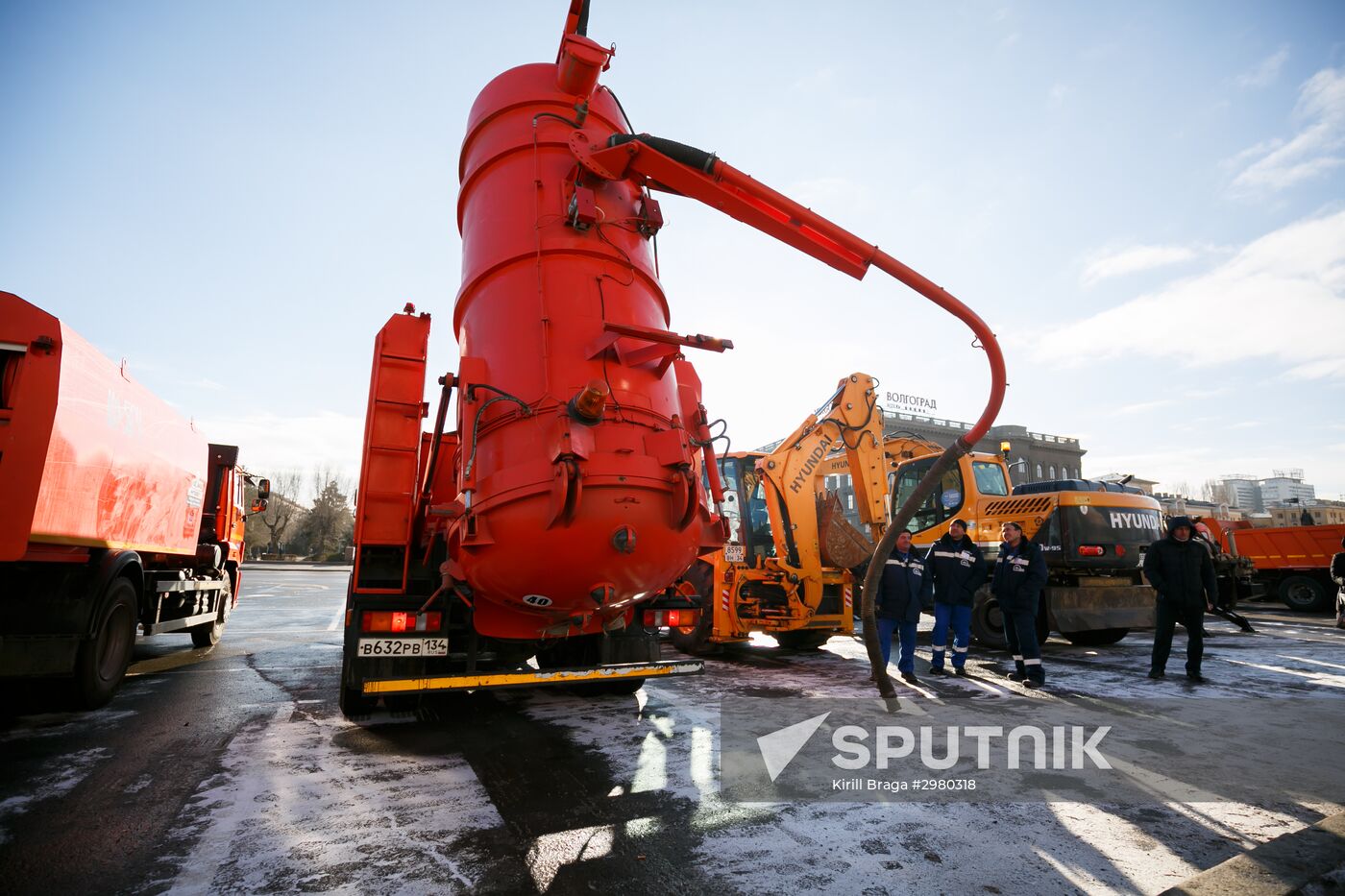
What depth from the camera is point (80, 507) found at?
4.98m

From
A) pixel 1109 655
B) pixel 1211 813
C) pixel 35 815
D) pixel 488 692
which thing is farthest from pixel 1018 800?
pixel 1109 655

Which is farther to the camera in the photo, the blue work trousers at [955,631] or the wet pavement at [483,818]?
the blue work trousers at [955,631]

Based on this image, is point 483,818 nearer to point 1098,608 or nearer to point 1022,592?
point 1022,592

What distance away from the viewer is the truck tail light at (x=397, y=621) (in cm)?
452

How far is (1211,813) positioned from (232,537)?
39.9ft

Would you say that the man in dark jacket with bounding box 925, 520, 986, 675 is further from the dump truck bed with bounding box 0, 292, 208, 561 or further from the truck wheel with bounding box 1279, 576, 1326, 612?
the truck wheel with bounding box 1279, 576, 1326, 612

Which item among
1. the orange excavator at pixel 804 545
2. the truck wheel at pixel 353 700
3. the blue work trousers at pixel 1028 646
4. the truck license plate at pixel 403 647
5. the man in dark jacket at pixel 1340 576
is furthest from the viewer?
the man in dark jacket at pixel 1340 576

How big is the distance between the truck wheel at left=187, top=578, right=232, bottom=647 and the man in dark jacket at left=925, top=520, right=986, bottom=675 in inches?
376

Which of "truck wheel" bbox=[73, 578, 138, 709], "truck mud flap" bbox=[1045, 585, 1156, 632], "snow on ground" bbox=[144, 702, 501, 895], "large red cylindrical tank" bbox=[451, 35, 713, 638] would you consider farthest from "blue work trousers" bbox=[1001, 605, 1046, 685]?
"truck wheel" bbox=[73, 578, 138, 709]

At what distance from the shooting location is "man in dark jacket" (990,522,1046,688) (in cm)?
685

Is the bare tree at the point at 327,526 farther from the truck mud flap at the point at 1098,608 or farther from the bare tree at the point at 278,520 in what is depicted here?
the truck mud flap at the point at 1098,608

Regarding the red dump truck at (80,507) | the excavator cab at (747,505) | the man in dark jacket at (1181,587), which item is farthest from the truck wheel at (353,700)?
the man in dark jacket at (1181,587)

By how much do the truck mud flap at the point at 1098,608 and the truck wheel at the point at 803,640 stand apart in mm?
3190

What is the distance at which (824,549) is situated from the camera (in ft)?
28.1
